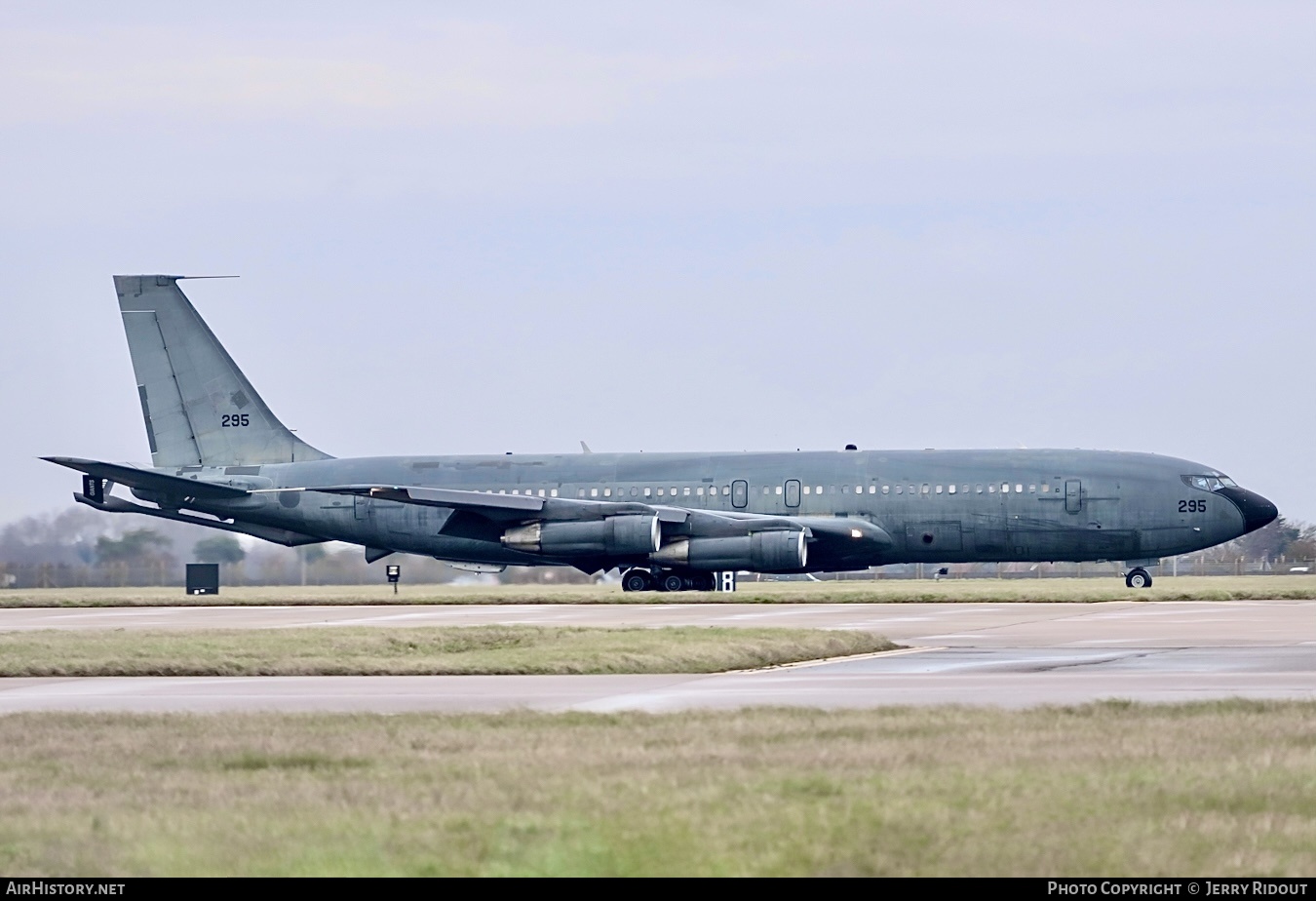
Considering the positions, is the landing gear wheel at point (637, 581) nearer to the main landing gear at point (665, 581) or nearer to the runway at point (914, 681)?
the main landing gear at point (665, 581)

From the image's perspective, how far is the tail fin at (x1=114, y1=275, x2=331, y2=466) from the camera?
180 ft

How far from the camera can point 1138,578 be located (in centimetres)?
5041

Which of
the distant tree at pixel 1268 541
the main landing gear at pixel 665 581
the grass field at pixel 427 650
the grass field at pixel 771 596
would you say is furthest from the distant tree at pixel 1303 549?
the grass field at pixel 427 650

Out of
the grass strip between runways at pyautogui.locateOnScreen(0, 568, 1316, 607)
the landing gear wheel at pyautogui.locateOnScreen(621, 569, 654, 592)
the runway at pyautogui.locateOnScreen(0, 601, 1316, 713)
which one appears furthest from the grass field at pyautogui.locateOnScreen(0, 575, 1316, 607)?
the runway at pyautogui.locateOnScreen(0, 601, 1316, 713)

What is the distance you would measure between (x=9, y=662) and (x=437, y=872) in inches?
655

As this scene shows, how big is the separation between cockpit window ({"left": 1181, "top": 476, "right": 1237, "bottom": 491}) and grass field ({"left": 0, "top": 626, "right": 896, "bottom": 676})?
79.2 feet

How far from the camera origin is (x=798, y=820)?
932cm

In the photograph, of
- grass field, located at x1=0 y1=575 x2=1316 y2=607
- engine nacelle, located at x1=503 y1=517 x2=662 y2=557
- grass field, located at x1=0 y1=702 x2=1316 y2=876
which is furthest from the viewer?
engine nacelle, located at x1=503 y1=517 x2=662 y2=557

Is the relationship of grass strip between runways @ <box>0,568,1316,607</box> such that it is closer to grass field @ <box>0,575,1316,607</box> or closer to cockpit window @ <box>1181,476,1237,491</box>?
grass field @ <box>0,575,1316,607</box>

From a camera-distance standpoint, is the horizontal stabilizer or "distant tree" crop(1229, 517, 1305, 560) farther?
"distant tree" crop(1229, 517, 1305, 560)

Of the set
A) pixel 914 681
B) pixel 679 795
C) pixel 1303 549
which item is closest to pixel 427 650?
pixel 914 681

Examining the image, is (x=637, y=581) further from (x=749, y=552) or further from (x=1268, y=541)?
(x=1268, y=541)
